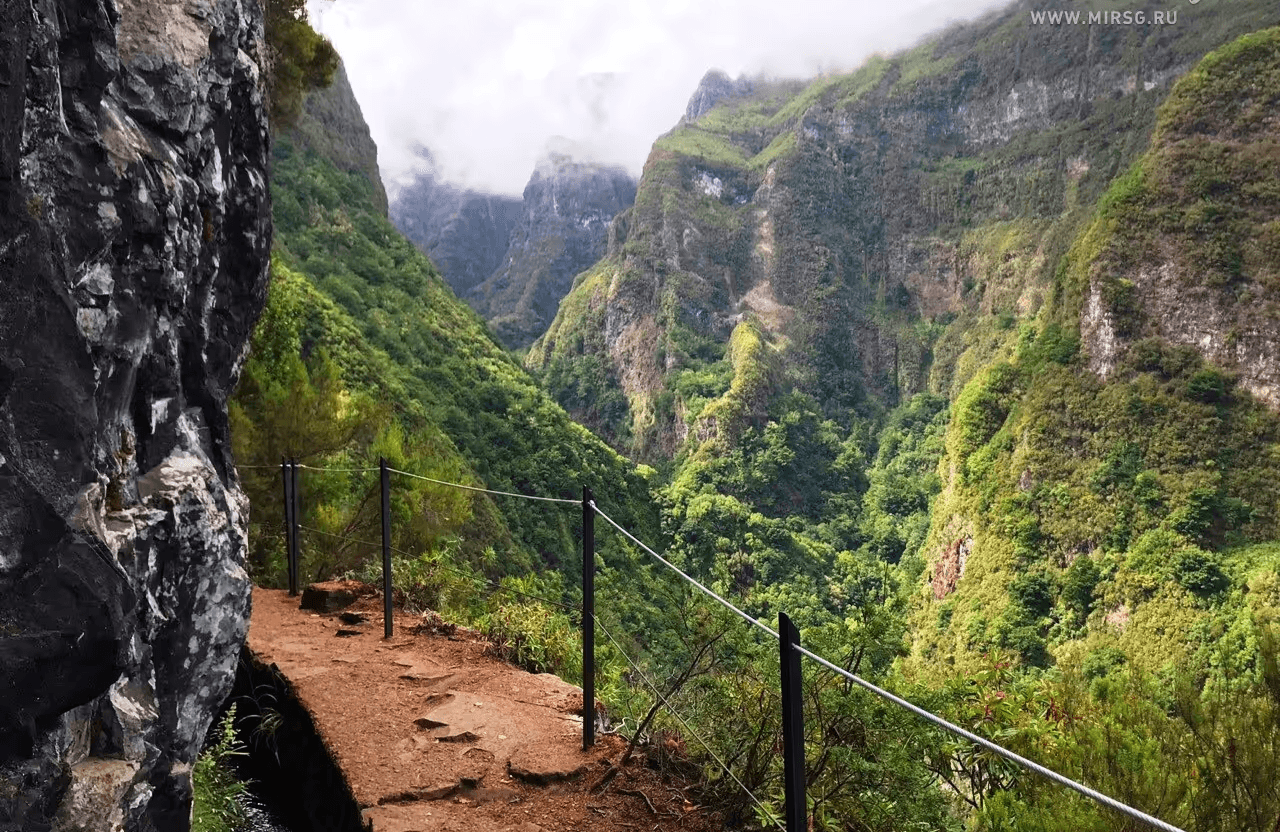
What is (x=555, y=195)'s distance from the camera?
548 feet

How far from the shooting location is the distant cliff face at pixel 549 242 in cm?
14750

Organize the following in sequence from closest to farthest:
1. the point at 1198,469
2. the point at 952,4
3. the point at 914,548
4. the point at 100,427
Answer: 1. the point at 100,427
2. the point at 1198,469
3. the point at 914,548
4. the point at 952,4

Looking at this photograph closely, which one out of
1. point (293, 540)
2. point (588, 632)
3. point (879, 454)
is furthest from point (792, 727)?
point (879, 454)

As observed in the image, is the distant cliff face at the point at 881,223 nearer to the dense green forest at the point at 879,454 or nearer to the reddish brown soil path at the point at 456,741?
the dense green forest at the point at 879,454

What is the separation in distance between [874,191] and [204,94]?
120m

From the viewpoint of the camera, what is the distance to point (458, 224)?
6841 inches

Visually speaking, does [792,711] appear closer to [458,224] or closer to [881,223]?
[881,223]

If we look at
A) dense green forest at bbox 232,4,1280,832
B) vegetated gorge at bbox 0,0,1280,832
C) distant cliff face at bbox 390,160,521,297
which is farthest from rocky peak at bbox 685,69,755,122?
distant cliff face at bbox 390,160,521,297

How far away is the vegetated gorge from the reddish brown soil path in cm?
33

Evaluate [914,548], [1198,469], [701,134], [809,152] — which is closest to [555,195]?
[701,134]

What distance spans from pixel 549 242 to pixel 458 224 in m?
27.6

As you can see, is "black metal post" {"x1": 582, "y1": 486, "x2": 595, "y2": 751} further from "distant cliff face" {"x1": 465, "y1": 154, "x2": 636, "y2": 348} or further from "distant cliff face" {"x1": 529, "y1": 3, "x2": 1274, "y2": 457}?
"distant cliff face" {"x1": 465, "y1": 154, "x2": 636, "y2": 348}

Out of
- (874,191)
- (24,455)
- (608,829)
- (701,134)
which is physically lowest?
(608,829)

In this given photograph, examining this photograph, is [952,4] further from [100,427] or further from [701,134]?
[100,427]
